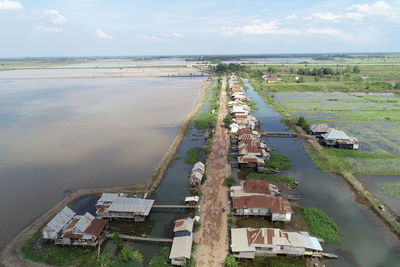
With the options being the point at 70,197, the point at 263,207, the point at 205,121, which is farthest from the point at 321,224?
the point at 205,121

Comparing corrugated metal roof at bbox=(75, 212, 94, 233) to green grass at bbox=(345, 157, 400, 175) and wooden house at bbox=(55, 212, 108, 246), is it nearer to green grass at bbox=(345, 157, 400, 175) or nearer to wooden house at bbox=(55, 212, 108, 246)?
wooden house at bbox=(55, 212, 108, 246)

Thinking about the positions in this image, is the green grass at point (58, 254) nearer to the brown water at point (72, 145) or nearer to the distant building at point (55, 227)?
the distant building at point (55, 227)

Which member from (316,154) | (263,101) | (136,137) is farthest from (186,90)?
(316,154)

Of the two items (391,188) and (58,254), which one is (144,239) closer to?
(58,254)

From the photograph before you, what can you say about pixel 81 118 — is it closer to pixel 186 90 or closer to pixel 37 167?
pixel 37 167

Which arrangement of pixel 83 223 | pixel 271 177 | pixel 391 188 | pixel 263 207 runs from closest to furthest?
pixel 83 223
pixel 263 207
pixel 391 188
pixel 271 177

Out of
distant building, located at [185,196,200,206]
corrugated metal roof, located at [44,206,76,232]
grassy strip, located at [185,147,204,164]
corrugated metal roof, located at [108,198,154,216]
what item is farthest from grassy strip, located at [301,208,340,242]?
corrugated metal roof, located at [44,206,76,232]

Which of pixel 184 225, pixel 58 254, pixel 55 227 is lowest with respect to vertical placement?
pixel 58 254
